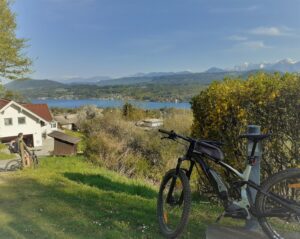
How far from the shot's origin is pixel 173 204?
12.2 feet

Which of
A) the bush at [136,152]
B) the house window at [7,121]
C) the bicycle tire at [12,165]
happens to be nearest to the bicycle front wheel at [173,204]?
the bush at [136,152]

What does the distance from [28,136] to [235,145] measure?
45.1 m

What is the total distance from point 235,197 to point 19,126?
44367 mm

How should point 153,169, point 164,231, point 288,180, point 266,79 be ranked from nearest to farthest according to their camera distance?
point 288,180 < point 164,231 < point 266,79 < point 153,169

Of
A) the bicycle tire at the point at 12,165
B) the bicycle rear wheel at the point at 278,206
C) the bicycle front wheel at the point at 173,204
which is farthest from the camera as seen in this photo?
the bicycle tire at the point at 12,165

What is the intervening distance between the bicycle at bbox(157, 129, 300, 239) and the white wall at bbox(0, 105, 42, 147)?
136 feet

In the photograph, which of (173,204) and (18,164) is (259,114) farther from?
(18,164)

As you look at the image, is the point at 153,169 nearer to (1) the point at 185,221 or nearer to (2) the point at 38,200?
(2) the point at 38,200

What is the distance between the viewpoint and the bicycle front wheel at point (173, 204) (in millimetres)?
3292

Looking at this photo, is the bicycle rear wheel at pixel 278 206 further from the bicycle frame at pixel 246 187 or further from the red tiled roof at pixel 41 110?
the red tiled roof at pixel 41 110

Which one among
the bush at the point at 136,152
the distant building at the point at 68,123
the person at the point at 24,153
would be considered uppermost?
the person at the point at 24,153

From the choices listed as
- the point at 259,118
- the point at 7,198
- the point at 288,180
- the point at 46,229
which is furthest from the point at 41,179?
the point at 288,180

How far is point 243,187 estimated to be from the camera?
10.2ft

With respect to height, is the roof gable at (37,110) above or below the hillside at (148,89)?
below
